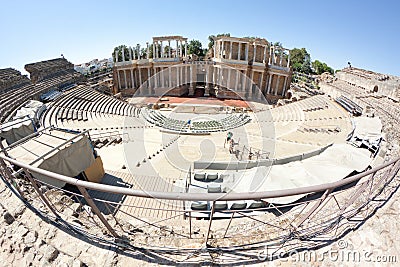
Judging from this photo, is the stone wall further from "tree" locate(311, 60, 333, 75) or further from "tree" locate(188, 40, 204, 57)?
"tree" locate(311, 60, 333, 75)

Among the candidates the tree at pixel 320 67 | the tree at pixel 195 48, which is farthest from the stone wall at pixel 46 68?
the tree at pixel 320 67

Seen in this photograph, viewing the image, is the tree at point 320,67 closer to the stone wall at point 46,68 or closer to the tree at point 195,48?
the tree at point 195,48

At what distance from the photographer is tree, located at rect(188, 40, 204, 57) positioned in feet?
203

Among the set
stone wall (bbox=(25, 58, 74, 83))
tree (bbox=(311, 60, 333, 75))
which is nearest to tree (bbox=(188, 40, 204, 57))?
stone wall (bbox=(25, 58, 74, 83))

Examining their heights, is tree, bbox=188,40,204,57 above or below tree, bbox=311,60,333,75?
above

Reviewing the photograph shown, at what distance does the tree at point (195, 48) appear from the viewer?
203 ft

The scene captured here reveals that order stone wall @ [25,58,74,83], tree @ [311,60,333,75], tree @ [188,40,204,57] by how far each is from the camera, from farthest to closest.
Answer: tree @ [311,60,333,75] < tree @ [188,40,204,57] < stone wall @ [25,58,74,83]

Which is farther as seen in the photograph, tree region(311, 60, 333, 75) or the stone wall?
tree region(311, 60, 333, 75)

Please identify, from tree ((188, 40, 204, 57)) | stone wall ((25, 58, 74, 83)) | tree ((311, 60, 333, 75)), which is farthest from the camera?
tree ((311, 60, 333, 75))

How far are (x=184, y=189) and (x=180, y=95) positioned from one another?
34679 mm

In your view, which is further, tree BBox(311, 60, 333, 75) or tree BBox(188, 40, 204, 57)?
tree BBox(311, 60, 333, 75)

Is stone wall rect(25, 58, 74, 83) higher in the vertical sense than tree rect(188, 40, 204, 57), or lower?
lower

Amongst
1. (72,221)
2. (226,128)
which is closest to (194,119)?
(226,128)

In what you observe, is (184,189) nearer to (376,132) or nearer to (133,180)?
(133,180)
